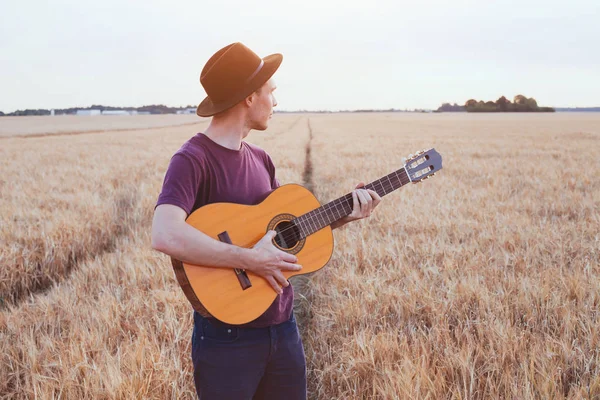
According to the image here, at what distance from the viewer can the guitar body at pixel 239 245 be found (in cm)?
172

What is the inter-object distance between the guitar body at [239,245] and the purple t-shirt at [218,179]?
0.05 m

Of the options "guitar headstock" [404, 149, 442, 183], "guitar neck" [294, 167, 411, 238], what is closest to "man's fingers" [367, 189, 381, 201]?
"guitar neck" [294, 167, 411, 238]

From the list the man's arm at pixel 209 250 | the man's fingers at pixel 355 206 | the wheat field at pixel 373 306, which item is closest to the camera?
the man's arm at pixel 209 250

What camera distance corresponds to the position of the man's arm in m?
1.57

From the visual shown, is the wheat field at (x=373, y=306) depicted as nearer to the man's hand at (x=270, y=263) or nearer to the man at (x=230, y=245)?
the man at (x=230, y=245)

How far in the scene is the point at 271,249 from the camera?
1.80m

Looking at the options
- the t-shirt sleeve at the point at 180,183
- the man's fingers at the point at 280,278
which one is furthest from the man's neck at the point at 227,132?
the man's fingers at the point at 280,278

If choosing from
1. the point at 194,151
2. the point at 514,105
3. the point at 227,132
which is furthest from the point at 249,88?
the point at 514,105

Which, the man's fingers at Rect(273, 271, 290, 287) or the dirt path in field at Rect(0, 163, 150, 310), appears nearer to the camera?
the man's fingers at Rect(273, 271, 290, 287)

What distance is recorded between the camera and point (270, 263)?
1780 mm

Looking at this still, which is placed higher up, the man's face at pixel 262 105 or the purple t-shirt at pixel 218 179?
the man's face at pixel 262 105

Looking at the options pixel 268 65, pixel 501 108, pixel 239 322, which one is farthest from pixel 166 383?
pixel 501 108

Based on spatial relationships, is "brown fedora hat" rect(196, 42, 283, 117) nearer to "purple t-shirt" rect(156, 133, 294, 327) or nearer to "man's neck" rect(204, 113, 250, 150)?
"man's neck" rect(204, 113, 250, 150)

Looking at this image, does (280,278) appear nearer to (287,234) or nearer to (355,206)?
(287,234)
